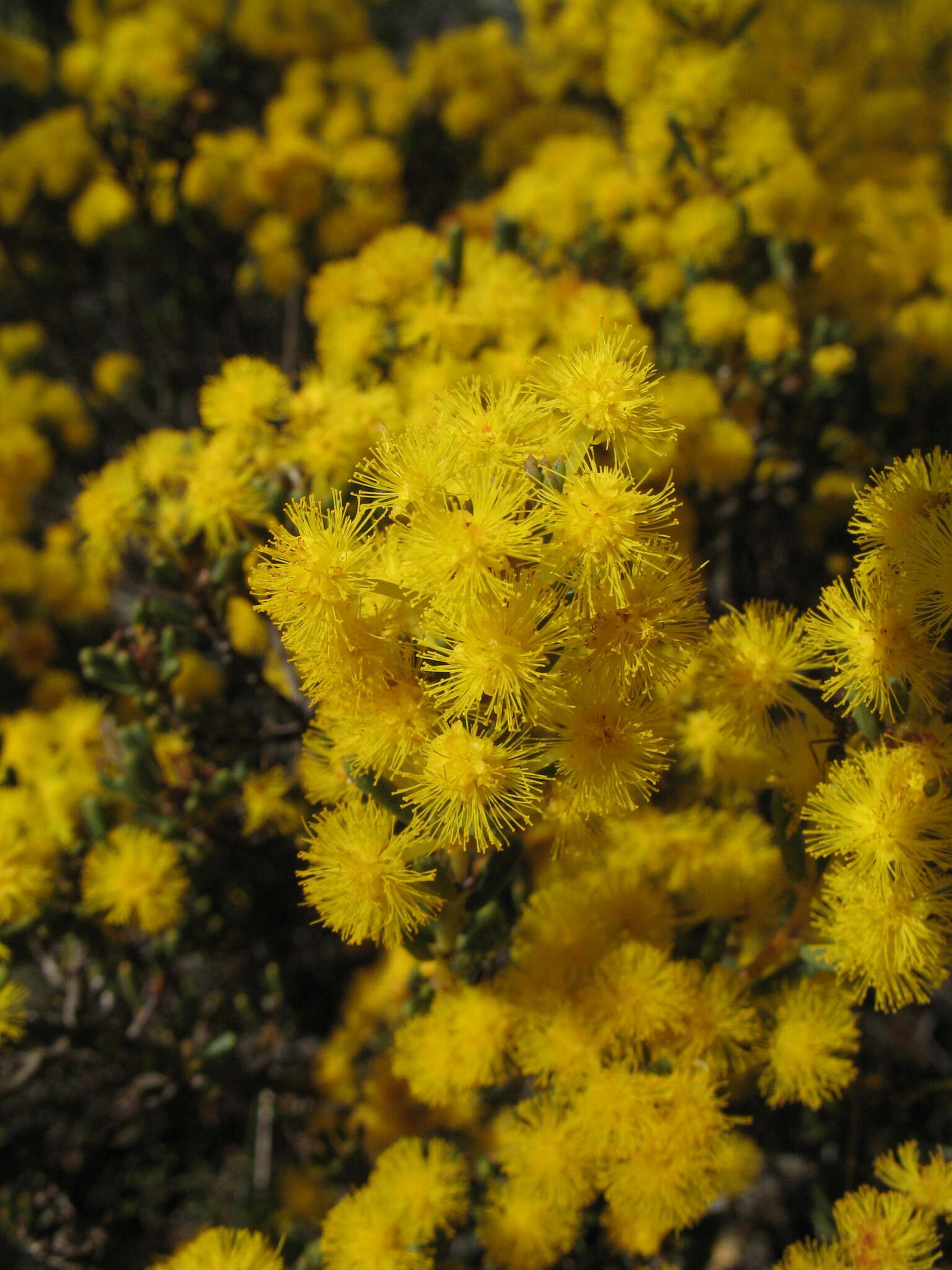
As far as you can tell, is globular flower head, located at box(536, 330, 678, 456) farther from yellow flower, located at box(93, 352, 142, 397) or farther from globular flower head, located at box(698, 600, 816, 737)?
yellow flower, located at box(93, 352, 142, 397)

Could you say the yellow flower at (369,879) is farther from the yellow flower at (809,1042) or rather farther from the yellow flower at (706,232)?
the yellow flower at (706,232)

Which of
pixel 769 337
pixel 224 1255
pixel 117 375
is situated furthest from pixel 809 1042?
pixel 117 375

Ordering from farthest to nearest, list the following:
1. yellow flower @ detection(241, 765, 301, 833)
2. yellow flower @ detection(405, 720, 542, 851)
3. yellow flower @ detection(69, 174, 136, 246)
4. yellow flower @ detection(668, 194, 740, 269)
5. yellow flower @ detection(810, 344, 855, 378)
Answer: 1. yellow flower @ detection(69, 174, 136, 246)
2. yellow flower @ detection(668, 194, 740, 269)
3. yellow flower @ detection(810, 344, 855, 378)
4. yellow flower @ detection(241, 765, 301, 833)
5. yellow flower @ detection(405, 720, 542, 851)

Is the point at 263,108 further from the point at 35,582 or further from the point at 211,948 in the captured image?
the point at 211,948

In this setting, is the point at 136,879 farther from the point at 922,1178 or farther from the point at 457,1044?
the point at 922,1178

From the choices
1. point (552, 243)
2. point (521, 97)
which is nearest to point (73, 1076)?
point (552, 243)

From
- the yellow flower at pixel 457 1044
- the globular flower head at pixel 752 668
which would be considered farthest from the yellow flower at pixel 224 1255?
the globular flower head at pixel 752 668

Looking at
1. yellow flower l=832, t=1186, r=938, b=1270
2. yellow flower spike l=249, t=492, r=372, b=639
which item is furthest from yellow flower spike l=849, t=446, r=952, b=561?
yellow flower l=832, t=1186, r=938, b=1270

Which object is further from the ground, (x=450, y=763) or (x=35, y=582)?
(x=35, y=582)
